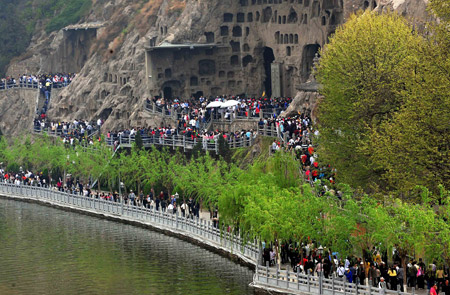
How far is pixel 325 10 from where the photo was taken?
114 m

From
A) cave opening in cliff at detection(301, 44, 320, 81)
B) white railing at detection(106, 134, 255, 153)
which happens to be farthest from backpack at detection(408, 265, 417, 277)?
cave opening in cliff at detection(301, 44, 320, 81)

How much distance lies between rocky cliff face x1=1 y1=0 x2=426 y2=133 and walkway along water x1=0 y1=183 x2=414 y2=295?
616 inches

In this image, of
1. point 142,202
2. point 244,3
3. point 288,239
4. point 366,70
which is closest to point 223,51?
point 244,3

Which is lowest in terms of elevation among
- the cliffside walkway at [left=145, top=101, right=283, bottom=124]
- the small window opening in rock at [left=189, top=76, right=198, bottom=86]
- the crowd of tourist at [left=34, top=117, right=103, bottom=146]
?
the crowd of tourist at [left=34, top=117, right=103, bottom=146]

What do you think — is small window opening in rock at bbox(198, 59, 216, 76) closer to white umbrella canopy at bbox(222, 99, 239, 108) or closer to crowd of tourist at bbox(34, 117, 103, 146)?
crowd of tourist at bbox(34, 117, 103, 146)

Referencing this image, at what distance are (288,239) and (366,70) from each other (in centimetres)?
1693

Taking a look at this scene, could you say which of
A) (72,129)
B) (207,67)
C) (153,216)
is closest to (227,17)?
(207,67)

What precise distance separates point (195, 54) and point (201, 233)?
44225 mm

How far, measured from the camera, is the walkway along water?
6391cm

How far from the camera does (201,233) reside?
283 feet

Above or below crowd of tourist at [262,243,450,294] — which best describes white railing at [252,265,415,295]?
below

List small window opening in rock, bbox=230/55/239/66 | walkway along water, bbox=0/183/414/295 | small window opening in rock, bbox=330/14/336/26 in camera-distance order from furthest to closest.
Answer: small window opening in rock, bbox=230/55/239/66 < small window opening in rock, bbox=330/14/336/26 < walkway along water, bbox=0/183/414/295

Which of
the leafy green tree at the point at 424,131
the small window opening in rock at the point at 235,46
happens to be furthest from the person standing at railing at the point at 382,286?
the small window opening in rock at the point at 235,46

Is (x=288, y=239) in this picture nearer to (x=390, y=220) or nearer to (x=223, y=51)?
(x=390, y=220)
